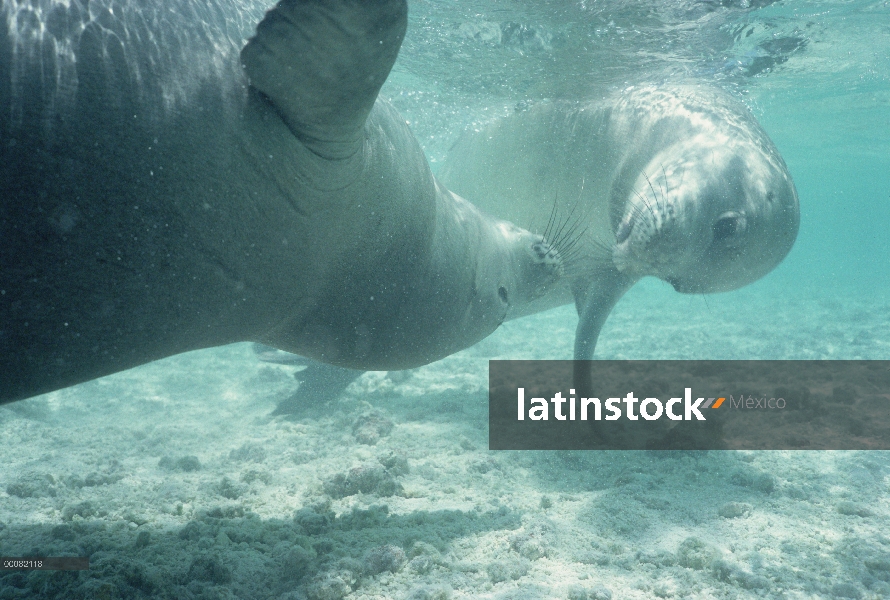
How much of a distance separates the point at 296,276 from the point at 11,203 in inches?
45.4

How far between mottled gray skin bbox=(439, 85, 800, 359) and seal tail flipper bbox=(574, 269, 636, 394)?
17mm

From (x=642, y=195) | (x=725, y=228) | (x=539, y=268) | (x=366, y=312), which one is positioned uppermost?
(x=642, y=195)

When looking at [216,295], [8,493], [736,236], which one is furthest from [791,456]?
[8,493]

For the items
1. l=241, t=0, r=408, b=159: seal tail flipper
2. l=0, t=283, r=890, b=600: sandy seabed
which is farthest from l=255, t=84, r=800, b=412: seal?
l=241, t=0, r=408, b=159: seal tail flipper

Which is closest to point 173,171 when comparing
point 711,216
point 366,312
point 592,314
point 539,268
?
point 366,312

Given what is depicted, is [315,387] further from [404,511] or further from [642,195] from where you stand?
[642,195]

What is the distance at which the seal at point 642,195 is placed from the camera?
475 centimetres

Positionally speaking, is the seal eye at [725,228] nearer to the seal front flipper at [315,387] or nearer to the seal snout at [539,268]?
the seal snout at [539,268]

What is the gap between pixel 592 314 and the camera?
269 inches
